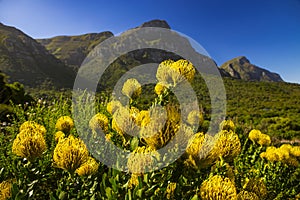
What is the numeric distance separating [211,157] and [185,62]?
0.55m

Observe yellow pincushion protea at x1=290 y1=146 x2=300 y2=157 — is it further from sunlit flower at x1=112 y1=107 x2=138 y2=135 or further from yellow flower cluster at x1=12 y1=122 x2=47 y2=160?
yellow flower cluster at x1=12 y1=122 x2=47 y2=160

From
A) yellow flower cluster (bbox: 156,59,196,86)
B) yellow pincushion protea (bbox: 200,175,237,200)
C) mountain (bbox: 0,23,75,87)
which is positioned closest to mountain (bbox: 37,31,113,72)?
mountain (bbox: 0,23,75,87)

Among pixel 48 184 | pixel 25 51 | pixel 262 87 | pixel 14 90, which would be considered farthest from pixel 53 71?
pixel 48 184

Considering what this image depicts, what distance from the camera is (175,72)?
4.98 feet

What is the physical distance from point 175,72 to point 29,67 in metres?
79.3

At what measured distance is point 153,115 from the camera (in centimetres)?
128

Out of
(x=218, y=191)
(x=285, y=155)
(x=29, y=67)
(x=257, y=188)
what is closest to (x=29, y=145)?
(x=218, y=191)

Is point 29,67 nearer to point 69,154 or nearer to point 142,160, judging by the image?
point 69,154

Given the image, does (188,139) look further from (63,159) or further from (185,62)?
(63,159)

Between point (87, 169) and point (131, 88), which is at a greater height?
point (131, 88)

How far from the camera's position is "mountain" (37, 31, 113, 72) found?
453 ft

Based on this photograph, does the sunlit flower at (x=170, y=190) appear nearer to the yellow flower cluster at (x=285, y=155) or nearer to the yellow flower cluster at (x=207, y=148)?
the yellow flower cluster at (x=207, y=148)

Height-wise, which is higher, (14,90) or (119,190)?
(119,190)

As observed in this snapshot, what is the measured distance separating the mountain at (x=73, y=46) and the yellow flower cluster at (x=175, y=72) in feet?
426
